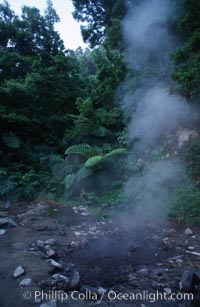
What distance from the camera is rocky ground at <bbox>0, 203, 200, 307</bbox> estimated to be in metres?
2.47

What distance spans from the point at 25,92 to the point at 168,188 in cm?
553

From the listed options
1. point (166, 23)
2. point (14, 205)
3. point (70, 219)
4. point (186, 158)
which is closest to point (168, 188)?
point (186, 158)

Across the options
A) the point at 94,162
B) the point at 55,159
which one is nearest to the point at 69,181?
the point at 94,162

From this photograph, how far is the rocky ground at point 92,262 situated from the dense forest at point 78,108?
94cm

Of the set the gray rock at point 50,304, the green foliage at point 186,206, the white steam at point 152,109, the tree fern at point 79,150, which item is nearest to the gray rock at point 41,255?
the gray rock at point 50,304

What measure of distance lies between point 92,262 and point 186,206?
88.7 inches

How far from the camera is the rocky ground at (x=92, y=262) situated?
8.09ft

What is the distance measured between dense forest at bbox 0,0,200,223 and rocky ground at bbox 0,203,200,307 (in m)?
0.94

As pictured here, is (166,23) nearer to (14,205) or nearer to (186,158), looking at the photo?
(186,158)

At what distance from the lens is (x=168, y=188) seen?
5.31m

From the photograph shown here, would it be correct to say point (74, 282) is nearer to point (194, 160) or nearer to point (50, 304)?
point (50, 304)

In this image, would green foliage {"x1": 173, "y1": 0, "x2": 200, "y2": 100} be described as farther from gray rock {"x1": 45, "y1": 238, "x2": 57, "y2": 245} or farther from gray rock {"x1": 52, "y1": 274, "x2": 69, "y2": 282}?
gray rock {"x1": 52, "y1": 274, "x2": 69, "y2": 282}

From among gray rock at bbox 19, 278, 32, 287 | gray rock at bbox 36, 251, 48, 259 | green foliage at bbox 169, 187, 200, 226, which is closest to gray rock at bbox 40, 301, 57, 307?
gray rock at bbox 19, 278, 32, 287

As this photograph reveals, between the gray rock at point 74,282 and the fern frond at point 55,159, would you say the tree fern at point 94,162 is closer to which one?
the fern frond at point 55,159
